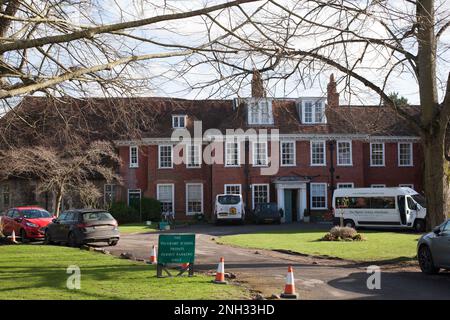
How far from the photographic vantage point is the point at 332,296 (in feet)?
36.3

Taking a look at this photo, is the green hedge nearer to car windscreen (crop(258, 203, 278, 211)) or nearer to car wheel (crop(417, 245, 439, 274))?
car windscreen (crop(258, 203, 278, 211))

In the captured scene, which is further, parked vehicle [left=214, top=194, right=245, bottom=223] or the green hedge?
the green hedge

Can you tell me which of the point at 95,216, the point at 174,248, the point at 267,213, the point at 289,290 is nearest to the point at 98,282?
the point at 174,248

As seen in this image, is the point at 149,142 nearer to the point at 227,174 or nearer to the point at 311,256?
the point at 227,174

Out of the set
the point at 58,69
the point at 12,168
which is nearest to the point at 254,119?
the point at 12,168

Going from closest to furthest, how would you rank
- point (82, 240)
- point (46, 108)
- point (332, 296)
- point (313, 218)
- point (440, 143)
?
point (332, 296) → point (46, 108) → point (440, 143) → point (82, 240) → point (313, 218)

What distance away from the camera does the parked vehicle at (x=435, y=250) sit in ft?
45.3

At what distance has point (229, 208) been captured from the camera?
127 feet

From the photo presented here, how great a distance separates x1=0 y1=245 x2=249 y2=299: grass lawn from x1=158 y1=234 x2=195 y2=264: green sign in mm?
435

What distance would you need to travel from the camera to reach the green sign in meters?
12.7

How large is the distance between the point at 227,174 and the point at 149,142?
6.45 metres

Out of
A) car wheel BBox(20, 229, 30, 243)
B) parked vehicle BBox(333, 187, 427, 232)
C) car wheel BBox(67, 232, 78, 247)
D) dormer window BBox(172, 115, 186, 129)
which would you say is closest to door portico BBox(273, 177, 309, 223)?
parked vehicle BBox(333, 187, 427, 232)

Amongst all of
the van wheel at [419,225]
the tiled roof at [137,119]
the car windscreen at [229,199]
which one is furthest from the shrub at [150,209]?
the van wheel at [419,225]

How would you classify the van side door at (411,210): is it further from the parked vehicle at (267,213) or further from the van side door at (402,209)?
the parked vehicle at (267,213)
